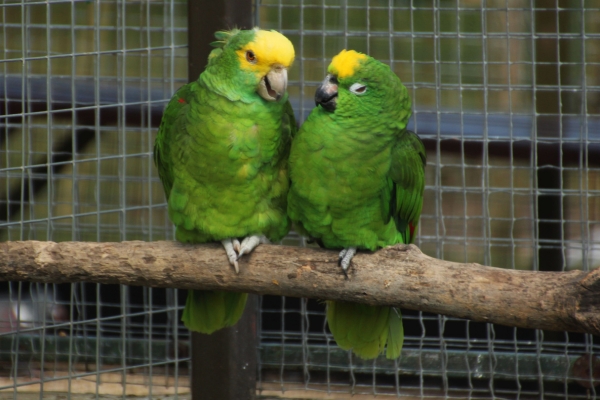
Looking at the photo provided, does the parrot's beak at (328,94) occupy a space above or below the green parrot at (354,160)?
above

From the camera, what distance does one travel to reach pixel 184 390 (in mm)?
2400

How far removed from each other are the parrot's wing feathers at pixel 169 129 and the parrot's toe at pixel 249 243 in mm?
309

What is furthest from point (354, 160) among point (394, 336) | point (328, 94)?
point (394, 336)

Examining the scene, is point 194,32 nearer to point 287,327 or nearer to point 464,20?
point 287,327

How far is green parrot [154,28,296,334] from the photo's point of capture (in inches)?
61.0

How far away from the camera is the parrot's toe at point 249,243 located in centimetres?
154

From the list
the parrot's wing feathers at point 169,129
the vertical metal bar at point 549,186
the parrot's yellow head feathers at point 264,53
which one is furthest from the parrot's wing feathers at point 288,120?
the vertical metal bar at point 549,186

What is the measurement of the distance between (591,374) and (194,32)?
1.80 metres

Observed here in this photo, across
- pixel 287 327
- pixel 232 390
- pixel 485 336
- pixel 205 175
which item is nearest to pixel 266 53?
pixel 205 175

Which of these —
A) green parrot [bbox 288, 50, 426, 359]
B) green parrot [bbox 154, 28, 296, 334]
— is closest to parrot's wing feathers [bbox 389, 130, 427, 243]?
green parrot [bbox 288, 50, 426, 359]

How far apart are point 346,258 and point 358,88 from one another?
42 cm

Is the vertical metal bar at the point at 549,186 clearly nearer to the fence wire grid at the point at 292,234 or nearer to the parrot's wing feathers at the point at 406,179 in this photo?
the fence wire grid at the point at 292,234

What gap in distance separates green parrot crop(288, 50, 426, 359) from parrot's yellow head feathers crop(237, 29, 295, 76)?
119 millimetres

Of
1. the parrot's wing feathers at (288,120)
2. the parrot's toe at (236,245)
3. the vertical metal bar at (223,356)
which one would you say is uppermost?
the parrot's wing feathers at (288,120)
